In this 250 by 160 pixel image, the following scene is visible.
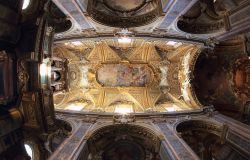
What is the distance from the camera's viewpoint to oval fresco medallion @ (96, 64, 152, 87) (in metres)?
20.9

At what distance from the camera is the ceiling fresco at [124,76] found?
1919cm

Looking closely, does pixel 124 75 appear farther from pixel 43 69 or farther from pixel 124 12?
pixel 43 69

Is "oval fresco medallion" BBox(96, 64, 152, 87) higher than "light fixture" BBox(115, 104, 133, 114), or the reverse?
"oval fresco medallion" BBox(96, 64, 152, 87)

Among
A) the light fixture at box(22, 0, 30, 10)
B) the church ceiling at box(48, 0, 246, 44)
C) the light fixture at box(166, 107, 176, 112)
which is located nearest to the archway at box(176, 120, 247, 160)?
the light fixture at box(166, 107, 176, 112)

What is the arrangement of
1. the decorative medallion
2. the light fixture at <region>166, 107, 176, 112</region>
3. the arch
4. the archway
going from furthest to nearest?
the light fixture at <region>166, 107, 176, 112</region>
the decorative medallion
the arch
the archway

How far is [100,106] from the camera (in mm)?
19078

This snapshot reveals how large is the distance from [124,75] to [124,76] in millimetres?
82

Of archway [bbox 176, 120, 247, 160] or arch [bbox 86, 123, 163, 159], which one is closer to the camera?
archway [bbox 176, 120, 247, 160]

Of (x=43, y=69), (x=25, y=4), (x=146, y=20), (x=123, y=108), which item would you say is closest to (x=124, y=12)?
(x=146, y=20)

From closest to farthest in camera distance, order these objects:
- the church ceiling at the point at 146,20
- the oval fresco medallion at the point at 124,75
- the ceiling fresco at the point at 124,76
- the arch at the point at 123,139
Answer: the church ceiling at the point at 146,20 < the arch at the point at 123,139 < the ceiling fresco at the point at 124,76 < the oval fresco medallion at the point at 124,75

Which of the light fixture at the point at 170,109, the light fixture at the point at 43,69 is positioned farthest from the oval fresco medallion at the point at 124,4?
the light fixture at the point at 170,109

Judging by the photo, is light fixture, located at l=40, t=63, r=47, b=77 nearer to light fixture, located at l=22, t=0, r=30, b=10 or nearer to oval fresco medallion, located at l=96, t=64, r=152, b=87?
light fixture, located at l=22, t=0, r=30, b=10

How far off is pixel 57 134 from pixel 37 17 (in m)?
→ 7.05

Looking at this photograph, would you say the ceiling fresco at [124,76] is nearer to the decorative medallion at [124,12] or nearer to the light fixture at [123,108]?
the light fixture at [123,108]
